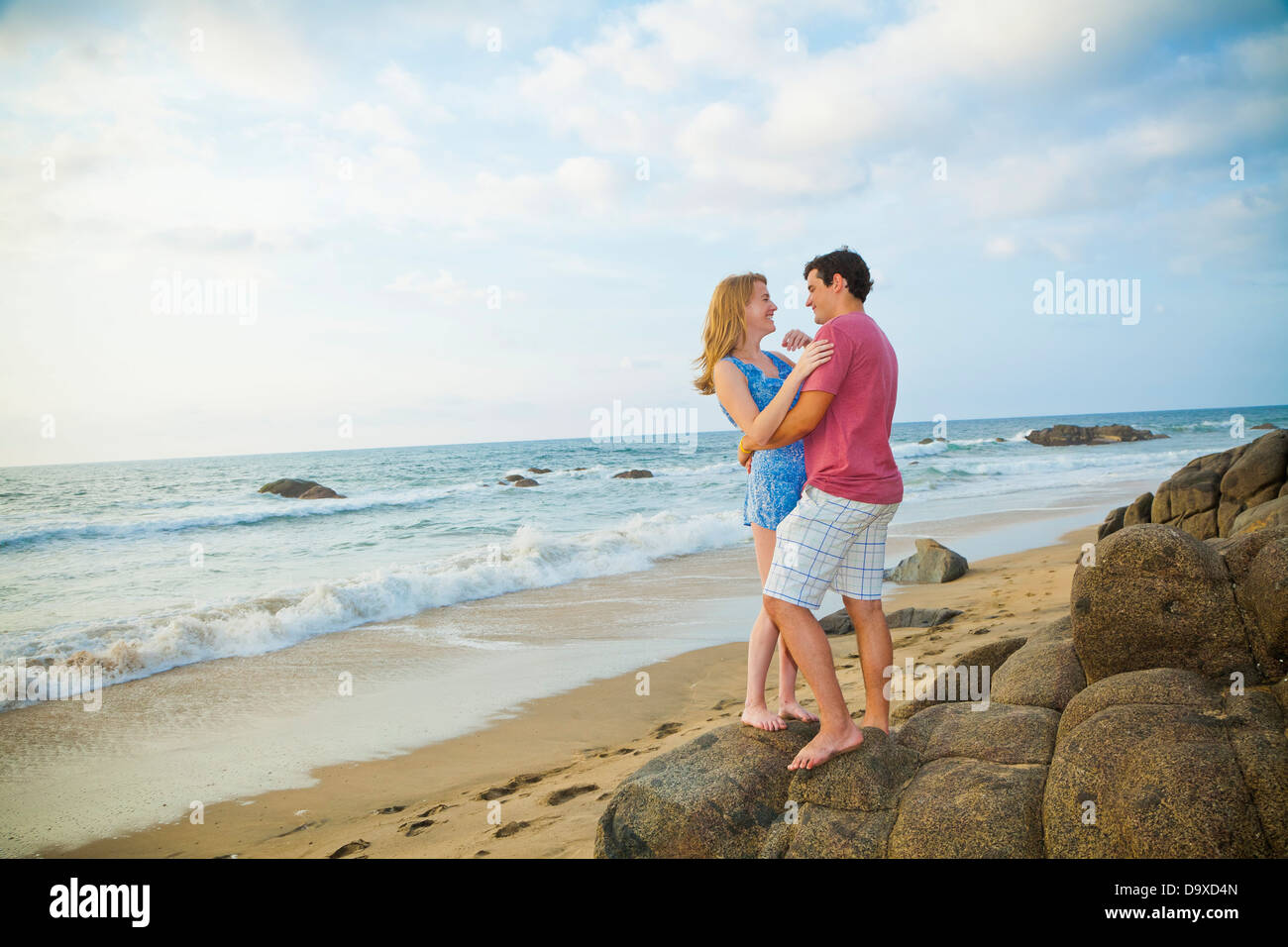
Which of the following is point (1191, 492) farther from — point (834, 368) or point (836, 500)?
point (834, 368)

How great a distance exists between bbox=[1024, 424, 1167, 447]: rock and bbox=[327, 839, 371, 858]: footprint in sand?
6252cm

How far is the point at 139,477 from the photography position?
47.1 meters

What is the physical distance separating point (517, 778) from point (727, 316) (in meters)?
3.90

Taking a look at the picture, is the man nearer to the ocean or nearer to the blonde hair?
the blonde hair

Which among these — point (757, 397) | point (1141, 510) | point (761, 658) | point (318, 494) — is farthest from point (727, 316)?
point (318, 494)

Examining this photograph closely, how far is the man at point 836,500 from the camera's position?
136 inches

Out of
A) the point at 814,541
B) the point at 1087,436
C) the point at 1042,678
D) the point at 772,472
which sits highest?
the point at 1087,436

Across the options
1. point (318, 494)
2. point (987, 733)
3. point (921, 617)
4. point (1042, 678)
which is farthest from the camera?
point (318, 494)

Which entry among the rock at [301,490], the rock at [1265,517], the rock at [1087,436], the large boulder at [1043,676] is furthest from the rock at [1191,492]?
the rock at [1087,436]

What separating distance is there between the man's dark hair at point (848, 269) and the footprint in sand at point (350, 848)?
4.27m

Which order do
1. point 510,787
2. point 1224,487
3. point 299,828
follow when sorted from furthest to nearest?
point 1224,487
point 510,787
point 299,828

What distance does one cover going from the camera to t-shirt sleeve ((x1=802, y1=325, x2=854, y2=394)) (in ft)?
11.2

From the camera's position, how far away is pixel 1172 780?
9.34ft
